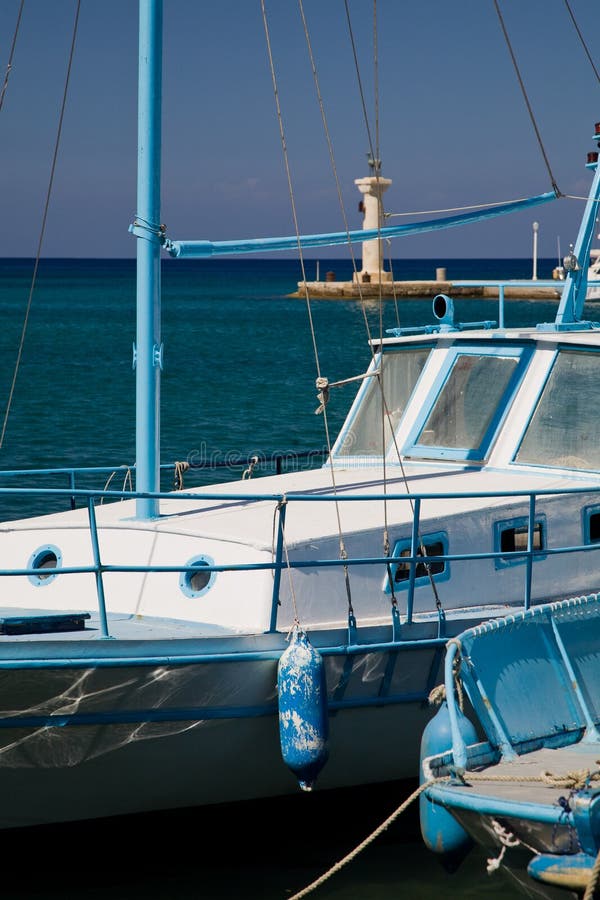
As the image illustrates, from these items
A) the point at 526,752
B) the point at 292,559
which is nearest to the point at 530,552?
the point at 526,752

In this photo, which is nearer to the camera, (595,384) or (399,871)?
(399,871)

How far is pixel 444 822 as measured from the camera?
282 inches

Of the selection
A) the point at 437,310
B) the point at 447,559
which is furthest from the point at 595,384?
the point at 447,559

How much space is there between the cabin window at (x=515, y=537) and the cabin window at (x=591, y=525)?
0.42 meters

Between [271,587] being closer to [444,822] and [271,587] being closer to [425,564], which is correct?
[425,564]

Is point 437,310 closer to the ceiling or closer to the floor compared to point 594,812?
closer to the ceiling

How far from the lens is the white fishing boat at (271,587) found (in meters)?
7.79

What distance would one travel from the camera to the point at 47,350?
181 ft

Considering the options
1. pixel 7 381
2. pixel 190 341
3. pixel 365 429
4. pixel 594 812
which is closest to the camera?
pixel 594 812

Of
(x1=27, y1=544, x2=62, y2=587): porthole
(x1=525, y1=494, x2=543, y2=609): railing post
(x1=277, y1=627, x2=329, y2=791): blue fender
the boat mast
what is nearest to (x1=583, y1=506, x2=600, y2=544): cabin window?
(x1=525, y1=494, x2=543, y2=609): railing post

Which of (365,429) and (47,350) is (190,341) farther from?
(365,429)

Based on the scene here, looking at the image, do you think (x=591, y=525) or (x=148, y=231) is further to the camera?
(x=591, y=525)

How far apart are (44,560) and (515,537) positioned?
140 inches

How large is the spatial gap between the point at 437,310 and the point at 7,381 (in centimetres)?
3267
